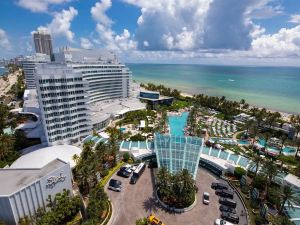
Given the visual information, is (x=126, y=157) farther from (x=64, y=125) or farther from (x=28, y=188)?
(x=28, y=188)

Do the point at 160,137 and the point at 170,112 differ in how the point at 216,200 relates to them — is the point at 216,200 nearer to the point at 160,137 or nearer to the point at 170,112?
the point at 160,137

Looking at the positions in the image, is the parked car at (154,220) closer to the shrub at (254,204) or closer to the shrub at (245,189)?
the shrub at (254,204)

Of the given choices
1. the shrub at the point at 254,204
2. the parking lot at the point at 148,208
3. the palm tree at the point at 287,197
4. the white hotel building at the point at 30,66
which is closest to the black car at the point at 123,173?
the parking lot at the point at 148,208

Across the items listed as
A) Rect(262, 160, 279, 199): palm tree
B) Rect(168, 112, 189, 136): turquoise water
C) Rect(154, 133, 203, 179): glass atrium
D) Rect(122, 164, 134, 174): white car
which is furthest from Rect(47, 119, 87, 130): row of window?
Rect(262, 160, 279, 199): palm tree

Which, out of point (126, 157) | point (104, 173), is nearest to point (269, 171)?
point (126, 157)

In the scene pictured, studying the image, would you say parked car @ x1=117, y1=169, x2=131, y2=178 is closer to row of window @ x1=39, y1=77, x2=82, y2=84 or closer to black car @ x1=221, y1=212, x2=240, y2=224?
black car @ x1=221, y1=212, x2=240, y2=224
